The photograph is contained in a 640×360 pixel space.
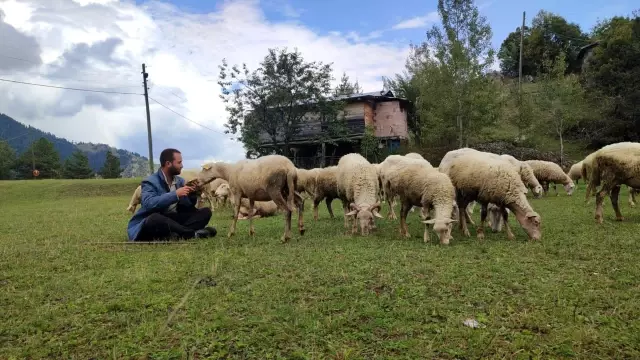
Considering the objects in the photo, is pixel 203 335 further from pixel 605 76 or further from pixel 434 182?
pixel 605 76

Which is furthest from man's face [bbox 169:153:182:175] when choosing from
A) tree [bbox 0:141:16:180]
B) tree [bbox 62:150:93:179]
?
tree [bbox 0:141:16:180]

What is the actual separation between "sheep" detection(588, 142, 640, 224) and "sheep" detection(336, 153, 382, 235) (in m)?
5.48

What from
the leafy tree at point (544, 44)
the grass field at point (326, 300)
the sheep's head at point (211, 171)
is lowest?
the grass field at point (326, 300)

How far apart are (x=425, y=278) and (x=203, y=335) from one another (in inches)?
119

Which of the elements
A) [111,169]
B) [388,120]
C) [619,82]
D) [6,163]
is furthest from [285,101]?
[6,163]

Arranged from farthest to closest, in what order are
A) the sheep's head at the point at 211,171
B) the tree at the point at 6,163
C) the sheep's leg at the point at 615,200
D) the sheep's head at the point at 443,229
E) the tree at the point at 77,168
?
the tree at the point at 6,163 < the tree at the point at 77,168 < the sheep's head at the point at 211,171 < the sheep's leg at the point at 615,200 < the sheep's head at the point at 443,229

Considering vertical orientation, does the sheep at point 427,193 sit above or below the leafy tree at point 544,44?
below

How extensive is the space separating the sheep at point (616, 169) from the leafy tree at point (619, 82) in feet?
112

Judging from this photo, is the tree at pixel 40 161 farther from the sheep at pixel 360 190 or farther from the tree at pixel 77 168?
the sheep at pixel 360 190

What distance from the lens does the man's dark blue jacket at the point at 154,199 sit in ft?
29.1

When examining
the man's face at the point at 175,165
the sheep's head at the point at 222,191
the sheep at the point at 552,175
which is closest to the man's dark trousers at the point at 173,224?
the man's face at the point at 175,165

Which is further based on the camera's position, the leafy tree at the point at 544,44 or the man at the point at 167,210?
the leafy tree at the point at 544,44

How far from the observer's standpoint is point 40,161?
81.9 m

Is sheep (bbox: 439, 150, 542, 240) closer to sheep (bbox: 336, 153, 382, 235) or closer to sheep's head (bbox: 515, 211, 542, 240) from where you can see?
sheep's head (bbox: 515, 211, 542, 240)
